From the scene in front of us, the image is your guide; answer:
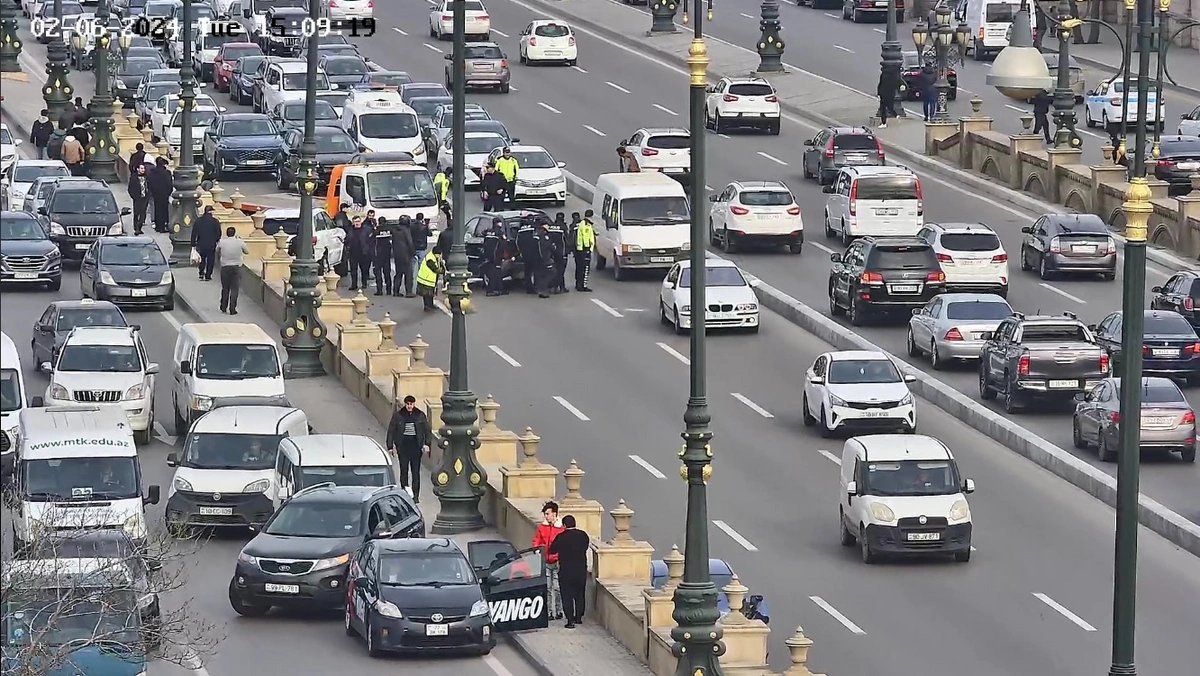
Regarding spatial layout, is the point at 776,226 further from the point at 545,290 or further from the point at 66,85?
the point at 66,85

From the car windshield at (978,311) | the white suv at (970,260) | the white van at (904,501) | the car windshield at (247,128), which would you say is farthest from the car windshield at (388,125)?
the white van at (904,501)

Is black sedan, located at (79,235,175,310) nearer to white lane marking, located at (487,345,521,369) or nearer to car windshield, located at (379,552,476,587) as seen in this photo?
white lane marking, located at (487,345,521,369)

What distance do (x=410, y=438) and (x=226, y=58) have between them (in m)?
41.9

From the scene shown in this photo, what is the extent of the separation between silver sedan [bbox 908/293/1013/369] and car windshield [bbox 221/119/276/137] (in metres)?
21.4

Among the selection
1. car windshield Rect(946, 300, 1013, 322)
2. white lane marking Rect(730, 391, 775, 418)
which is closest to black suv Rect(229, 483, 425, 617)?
white lane marking Rect(730, 391, 775, 418)

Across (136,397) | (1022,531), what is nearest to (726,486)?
(1022,531)

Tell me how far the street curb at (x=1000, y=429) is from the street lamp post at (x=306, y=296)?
917 cm

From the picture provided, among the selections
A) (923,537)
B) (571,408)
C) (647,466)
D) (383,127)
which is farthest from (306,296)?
(383,127)

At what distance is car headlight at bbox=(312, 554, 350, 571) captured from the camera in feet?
102

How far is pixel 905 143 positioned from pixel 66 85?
797 inches

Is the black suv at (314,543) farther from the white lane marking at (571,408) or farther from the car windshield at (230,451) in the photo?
the white lane marking at (571,408)

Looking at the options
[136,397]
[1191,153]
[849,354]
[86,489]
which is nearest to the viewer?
[86,489]

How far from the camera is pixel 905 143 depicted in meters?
67.6

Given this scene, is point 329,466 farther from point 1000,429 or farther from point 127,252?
point 127,252
